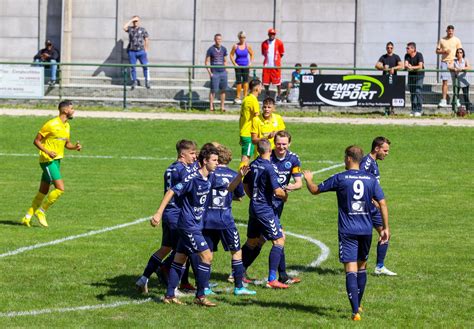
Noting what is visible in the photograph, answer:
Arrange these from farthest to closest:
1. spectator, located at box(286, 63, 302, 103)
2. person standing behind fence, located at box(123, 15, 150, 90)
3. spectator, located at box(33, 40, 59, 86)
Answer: person standing behind fence, located at box(123, 15, 150, 90) < spectator, located at box(33, 40, 59, 86) < spectator, located at box(286, 63, 302, 103)

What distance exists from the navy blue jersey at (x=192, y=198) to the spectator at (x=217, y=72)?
23.6 meters

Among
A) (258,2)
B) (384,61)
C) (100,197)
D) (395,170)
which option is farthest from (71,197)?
(258,2)

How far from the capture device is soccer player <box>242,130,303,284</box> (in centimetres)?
1490

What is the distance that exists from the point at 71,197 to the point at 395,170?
28.6ft

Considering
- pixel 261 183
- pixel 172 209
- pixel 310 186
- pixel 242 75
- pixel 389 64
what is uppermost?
pixel 389 64

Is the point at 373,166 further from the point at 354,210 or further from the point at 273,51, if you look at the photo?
the point at 273,51

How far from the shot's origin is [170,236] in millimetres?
14070

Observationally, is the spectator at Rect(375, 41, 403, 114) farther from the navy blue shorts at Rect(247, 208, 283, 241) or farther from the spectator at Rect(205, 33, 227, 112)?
the navy blue shorts at Rect(247, 208, 283, 241)

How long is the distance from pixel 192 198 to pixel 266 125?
26.8ft

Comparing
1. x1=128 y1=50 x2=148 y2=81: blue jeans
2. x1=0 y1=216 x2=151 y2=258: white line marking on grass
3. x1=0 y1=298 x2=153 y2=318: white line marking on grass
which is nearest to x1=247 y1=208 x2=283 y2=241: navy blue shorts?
x1=0 y1=298 x2=153 y2=318: white line marking on grass

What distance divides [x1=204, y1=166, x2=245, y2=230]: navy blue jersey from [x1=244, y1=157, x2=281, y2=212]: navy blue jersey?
63cm

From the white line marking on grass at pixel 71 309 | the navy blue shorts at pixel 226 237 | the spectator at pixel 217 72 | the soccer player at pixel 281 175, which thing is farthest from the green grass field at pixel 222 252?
the spectator at pixel 217 72

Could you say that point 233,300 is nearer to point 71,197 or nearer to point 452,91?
point 71,197

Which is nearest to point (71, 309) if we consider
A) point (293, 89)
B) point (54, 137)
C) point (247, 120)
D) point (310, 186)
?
point (310, 186)
